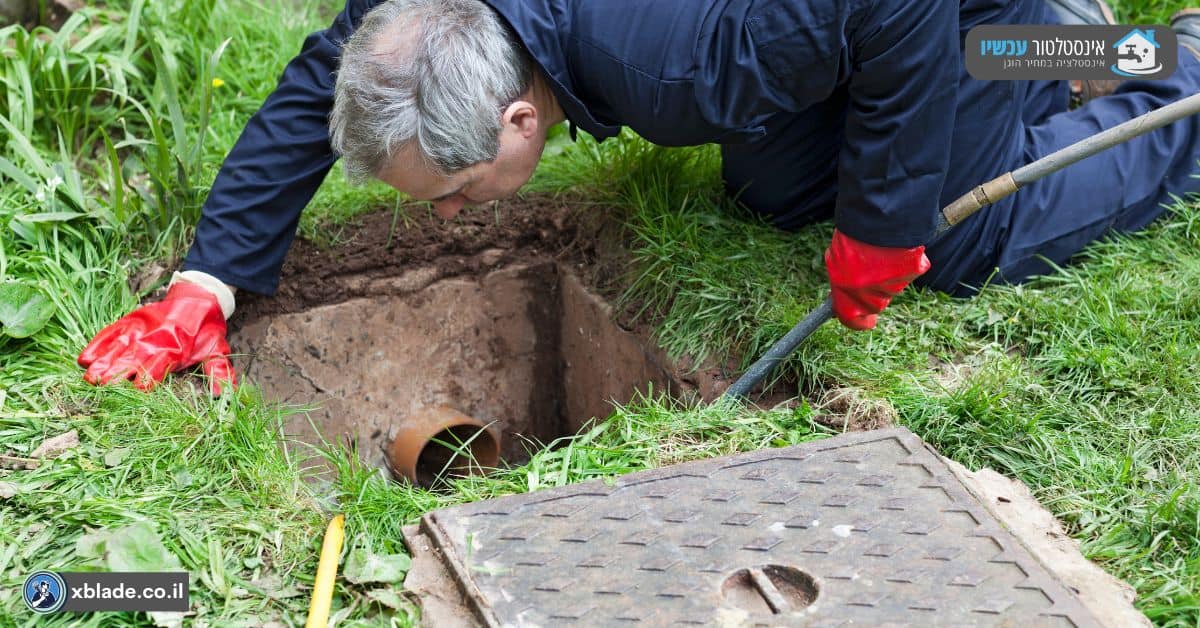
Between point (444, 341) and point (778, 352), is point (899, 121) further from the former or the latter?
point (444, 341)

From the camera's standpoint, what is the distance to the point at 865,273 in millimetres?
2205

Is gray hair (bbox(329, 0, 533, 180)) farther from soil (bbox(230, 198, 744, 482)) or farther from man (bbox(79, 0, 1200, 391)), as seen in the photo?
soil (bbox(230, 198, 744, 482))

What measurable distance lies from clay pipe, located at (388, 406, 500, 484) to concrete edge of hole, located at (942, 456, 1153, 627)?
4.15 ft

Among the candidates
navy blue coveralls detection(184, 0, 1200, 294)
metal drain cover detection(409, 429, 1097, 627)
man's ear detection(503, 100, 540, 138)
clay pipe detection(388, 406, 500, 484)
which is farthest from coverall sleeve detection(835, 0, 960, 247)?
clay pipe detection(388, 406, 500, 484)

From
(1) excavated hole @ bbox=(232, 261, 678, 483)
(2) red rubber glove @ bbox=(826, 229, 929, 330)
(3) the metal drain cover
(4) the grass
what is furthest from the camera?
(1) excavated hole @ bbox=(232, 261, 678, 483)

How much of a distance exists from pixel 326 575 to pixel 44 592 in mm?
429

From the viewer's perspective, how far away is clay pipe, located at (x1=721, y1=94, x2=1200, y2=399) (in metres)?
1.96

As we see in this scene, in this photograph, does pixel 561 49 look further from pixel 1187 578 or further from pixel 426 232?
pixel 1187 578

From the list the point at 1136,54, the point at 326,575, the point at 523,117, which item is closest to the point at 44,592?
the point at 326,575

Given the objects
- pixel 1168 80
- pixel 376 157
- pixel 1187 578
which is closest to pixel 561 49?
pixel 376 157

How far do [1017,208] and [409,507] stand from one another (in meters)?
1.61

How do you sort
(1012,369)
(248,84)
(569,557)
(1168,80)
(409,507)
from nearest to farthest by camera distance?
(569,557) < (409,507) < (1012,369) < (1168,80) < (248,84)

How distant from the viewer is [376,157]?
2055mm

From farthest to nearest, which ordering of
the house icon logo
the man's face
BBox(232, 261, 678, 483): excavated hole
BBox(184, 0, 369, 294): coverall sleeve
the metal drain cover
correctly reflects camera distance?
the house icon logo → BBox(232, 261, 678, 483): excavated hole → BBox(184, 0, 369, 294): coverall sleeve → the man's face → the metal drain cover
